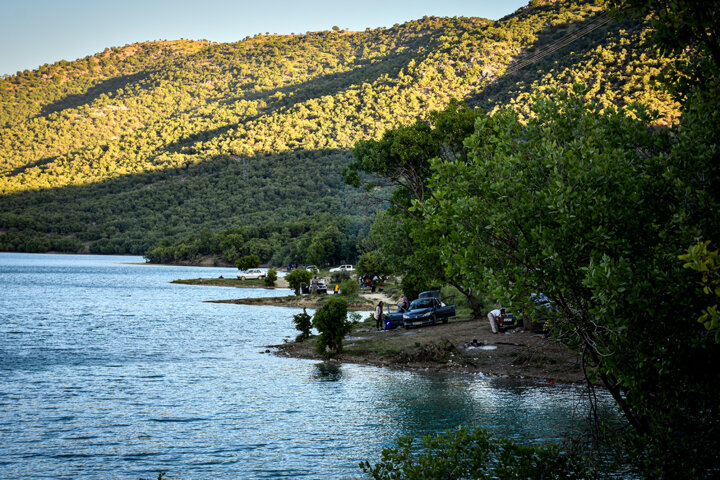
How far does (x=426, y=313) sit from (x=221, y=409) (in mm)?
18634

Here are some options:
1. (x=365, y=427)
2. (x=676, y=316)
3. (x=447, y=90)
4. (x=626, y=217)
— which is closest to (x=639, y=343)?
(x=676, y=316)

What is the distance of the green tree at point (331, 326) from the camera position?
31312mm

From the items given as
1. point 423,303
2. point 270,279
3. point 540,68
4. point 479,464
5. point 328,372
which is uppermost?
point 540,68

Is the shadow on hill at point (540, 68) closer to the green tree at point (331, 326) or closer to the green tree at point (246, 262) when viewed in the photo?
the green tree at point (246, 262)

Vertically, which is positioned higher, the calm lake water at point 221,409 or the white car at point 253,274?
the white car at point 253,274

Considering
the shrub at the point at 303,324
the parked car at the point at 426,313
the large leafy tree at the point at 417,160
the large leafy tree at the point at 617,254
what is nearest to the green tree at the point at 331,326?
the shrub at the point at 303,324

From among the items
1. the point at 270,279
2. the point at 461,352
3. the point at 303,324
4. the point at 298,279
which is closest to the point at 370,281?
the point at 298,279

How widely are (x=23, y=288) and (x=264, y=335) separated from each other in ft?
206

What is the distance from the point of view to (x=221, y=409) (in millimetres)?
21719

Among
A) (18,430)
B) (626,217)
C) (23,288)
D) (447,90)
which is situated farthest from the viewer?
(447,90)

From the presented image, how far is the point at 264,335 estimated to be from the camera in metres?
44.1

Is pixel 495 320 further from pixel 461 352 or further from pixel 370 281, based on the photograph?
pixel 370 281

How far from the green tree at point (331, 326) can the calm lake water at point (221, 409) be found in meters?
1.71

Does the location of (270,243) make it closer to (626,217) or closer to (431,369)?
(431,369)
